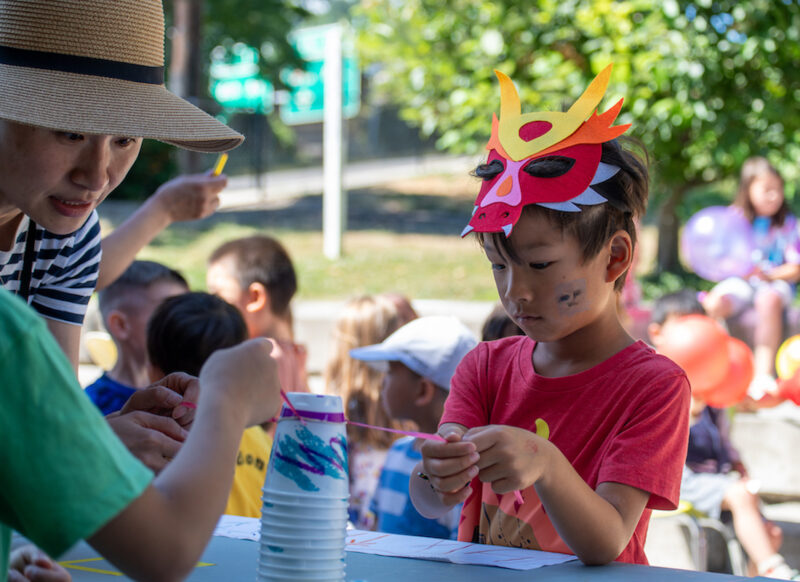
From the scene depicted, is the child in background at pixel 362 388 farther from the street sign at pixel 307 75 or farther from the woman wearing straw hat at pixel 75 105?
the street sign at pixel 307 75

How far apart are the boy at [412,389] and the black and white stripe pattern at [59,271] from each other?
0.86 metres

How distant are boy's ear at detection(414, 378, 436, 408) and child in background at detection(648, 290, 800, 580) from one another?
130cm

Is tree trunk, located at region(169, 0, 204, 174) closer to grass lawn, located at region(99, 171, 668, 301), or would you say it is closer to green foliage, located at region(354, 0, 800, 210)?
grass lawn, located at region(99, 171, 668, 301)

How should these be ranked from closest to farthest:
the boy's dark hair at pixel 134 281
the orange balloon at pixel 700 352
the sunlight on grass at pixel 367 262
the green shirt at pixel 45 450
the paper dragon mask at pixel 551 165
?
the green shirt at pixel 45 450
the paper dragon mask at pixel 551 165
the boy's dark hair at pixel 134 281
the orange balloon at pixel 700 352
the sunlight on grass at pixel 367 262

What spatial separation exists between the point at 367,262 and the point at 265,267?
18.7 ft

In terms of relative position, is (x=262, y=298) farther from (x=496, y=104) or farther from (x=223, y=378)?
(x=496, y=104)

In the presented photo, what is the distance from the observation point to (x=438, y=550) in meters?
1.59

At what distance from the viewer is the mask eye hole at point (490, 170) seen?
5.61ft

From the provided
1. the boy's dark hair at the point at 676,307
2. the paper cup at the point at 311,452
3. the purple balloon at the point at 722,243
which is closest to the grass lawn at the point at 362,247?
the purple balloon at the point at 722,243

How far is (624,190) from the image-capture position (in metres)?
A: 1.70

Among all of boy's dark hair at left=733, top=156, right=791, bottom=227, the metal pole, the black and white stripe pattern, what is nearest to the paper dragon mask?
the black and white stripe pattern

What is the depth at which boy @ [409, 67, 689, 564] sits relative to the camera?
5.03 feet

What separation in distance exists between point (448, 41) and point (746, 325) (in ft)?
11.5

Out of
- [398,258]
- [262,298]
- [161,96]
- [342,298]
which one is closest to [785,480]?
[262,298]
